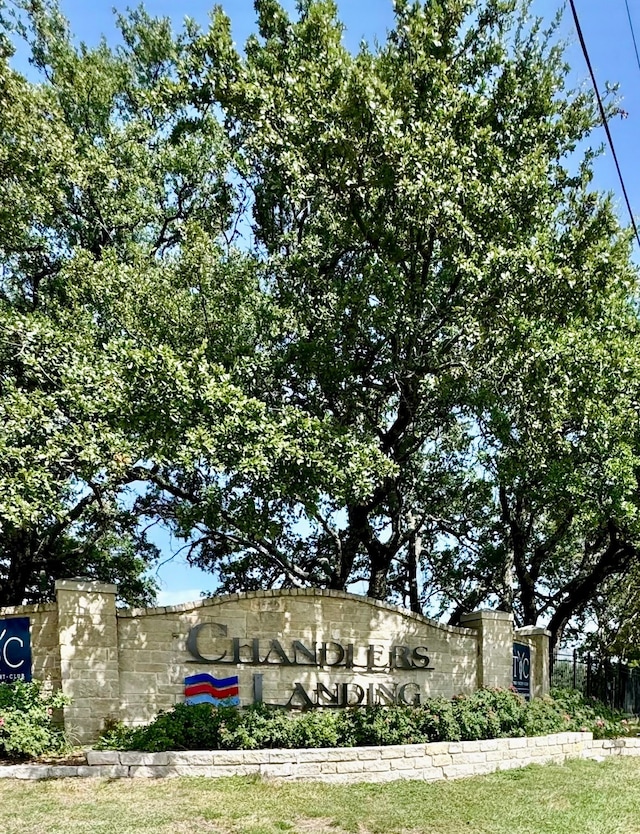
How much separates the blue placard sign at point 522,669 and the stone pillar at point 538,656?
184mm

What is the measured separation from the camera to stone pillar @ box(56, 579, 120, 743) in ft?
30.1

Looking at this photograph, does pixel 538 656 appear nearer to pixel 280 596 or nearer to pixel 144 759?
pixel 280 596

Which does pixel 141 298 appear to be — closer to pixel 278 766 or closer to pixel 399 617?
pixel 399 617

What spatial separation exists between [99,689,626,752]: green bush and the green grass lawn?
0.64 meters

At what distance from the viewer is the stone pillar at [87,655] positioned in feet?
30.1

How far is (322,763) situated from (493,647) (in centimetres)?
571

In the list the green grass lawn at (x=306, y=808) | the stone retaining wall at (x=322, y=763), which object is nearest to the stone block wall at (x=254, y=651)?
the stone retaining wall at (x=322, y=763)

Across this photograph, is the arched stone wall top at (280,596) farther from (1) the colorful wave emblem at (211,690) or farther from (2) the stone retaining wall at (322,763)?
(2) the stone retaining wall at (322,763)

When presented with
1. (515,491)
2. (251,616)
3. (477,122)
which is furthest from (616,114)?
(251,616)

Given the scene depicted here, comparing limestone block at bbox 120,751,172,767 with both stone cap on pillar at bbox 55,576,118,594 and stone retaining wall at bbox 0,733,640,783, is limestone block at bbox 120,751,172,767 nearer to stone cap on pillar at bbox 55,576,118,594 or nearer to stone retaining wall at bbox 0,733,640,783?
stone retaining wall at bbox 0,733,640,783

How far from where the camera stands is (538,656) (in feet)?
45.6

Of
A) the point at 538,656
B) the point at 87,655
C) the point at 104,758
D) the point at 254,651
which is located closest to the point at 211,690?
the point at 254,651

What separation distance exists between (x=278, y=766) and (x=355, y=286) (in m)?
7.49

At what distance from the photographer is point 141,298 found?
12133mm
